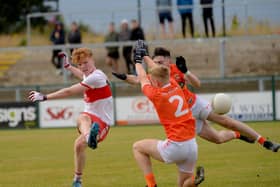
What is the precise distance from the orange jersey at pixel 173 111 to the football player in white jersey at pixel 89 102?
6.09 ft

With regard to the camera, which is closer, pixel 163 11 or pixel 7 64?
pixel 163 11

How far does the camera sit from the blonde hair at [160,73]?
9.33m

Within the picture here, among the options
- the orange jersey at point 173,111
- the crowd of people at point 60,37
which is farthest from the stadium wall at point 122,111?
the orange jersey at point 173,111

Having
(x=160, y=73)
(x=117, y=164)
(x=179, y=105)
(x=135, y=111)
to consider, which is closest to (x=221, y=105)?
(x=117, y=164)

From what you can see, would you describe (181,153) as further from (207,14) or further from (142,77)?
(207,14)

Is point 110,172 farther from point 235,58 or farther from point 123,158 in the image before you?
point 235,58

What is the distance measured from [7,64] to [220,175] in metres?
23.2

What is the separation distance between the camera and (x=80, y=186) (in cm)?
1156

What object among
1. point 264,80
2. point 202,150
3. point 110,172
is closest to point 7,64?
point 264,80

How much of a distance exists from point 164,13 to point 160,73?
21.3 meters

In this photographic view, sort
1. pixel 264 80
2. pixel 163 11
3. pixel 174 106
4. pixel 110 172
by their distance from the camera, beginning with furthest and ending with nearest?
pixel 163 11 < pixel 264 80 < pixel 110 172 < pixel 174 106

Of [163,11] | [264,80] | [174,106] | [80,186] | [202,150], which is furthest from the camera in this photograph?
[163,11]

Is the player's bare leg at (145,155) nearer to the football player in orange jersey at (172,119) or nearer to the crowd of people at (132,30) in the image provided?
the football player in orange jersey at (172,119)

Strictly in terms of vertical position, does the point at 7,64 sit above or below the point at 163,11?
below
